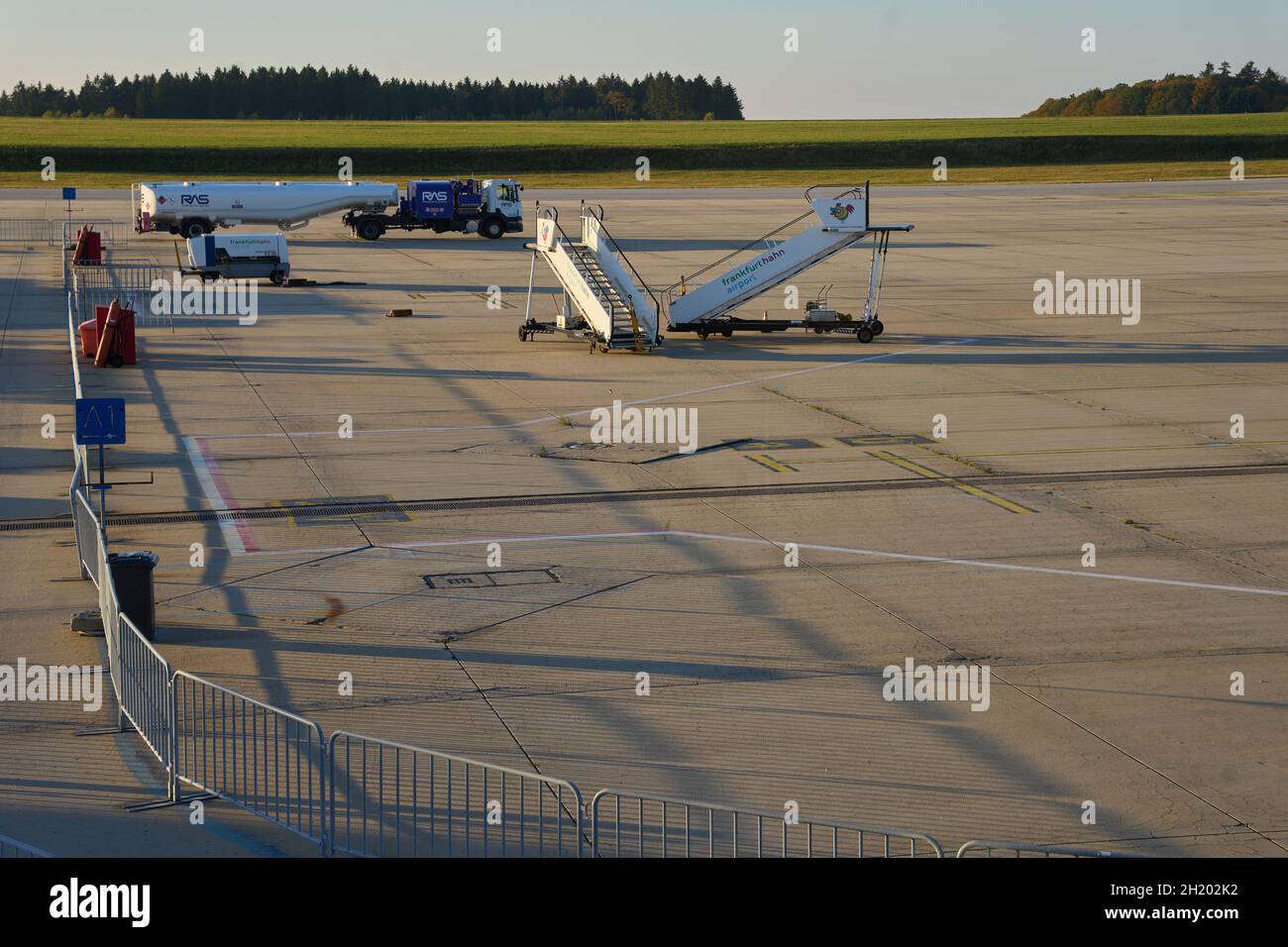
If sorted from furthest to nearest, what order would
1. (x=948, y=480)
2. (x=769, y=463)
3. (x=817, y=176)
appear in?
(x=817, y=176)
(x=769, y=463)
(x=948, y=480)

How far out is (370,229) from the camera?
72.9 m

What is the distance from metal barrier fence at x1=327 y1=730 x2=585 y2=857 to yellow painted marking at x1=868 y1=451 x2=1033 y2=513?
11801 millimetres

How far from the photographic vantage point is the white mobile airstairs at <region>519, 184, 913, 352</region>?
125 ft

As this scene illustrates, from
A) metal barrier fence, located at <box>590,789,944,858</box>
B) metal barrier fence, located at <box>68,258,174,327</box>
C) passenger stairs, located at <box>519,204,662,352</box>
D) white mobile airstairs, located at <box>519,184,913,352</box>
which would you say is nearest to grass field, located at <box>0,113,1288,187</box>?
metal barrier fence, located at <box>68,258,174,327</box>

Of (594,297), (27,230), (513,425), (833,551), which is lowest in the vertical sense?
(833,551)

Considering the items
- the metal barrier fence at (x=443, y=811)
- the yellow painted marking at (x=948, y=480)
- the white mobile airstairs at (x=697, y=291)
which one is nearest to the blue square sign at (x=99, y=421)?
the metal barrier fence at (x=443, y=811)

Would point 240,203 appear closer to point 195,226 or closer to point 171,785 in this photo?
point 195,226

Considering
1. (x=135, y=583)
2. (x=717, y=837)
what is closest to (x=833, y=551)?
(x=717, y=837)

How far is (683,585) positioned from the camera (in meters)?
18.9

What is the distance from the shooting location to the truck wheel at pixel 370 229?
72.9 m

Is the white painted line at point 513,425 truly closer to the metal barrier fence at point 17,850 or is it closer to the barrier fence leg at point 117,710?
the barrier fence leg at point 117,710

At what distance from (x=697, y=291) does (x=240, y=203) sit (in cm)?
3739

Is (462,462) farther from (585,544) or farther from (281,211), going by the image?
(281,211)
